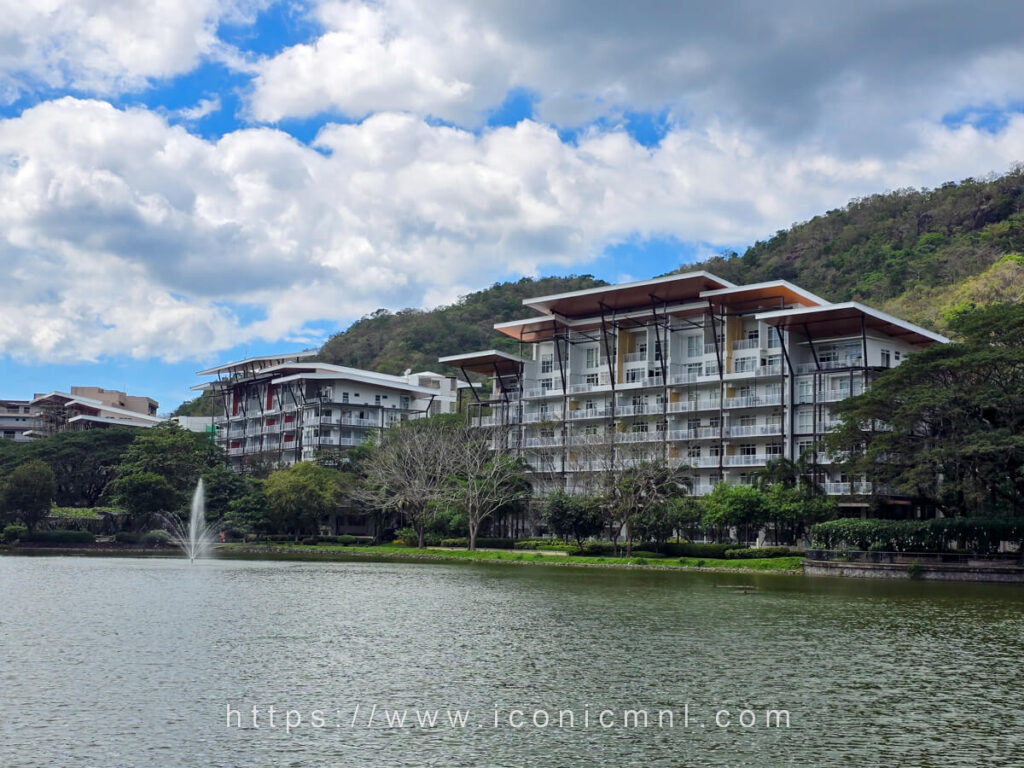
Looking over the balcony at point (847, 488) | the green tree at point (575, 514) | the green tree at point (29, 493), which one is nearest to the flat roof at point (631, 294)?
the balcony at point (847, 488)

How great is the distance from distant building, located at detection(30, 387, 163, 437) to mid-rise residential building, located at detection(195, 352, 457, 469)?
1639cm

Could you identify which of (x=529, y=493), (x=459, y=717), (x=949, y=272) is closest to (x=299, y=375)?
(x=529, y=493)

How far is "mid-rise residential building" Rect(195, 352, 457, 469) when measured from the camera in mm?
124938

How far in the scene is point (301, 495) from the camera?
92.6 meters

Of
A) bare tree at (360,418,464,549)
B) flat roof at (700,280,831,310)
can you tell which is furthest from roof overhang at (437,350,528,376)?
flat roof at (700,280,831,310)

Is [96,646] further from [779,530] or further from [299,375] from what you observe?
[299,375]

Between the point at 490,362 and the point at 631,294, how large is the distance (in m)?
18.2

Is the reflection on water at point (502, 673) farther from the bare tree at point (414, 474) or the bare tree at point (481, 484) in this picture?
the bare tree at point (414, 474)

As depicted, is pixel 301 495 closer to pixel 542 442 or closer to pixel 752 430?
pixel 542 442

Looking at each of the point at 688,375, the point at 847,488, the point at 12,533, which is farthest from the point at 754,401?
the point at 12,533

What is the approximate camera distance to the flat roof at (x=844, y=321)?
7862cm

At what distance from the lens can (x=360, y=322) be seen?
18100 centimetres

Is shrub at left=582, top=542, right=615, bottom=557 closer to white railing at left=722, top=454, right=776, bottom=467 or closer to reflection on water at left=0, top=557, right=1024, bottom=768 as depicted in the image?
white railing at left=722, top=454, right=776, bottom=467

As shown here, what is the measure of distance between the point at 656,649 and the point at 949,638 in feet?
33.2
